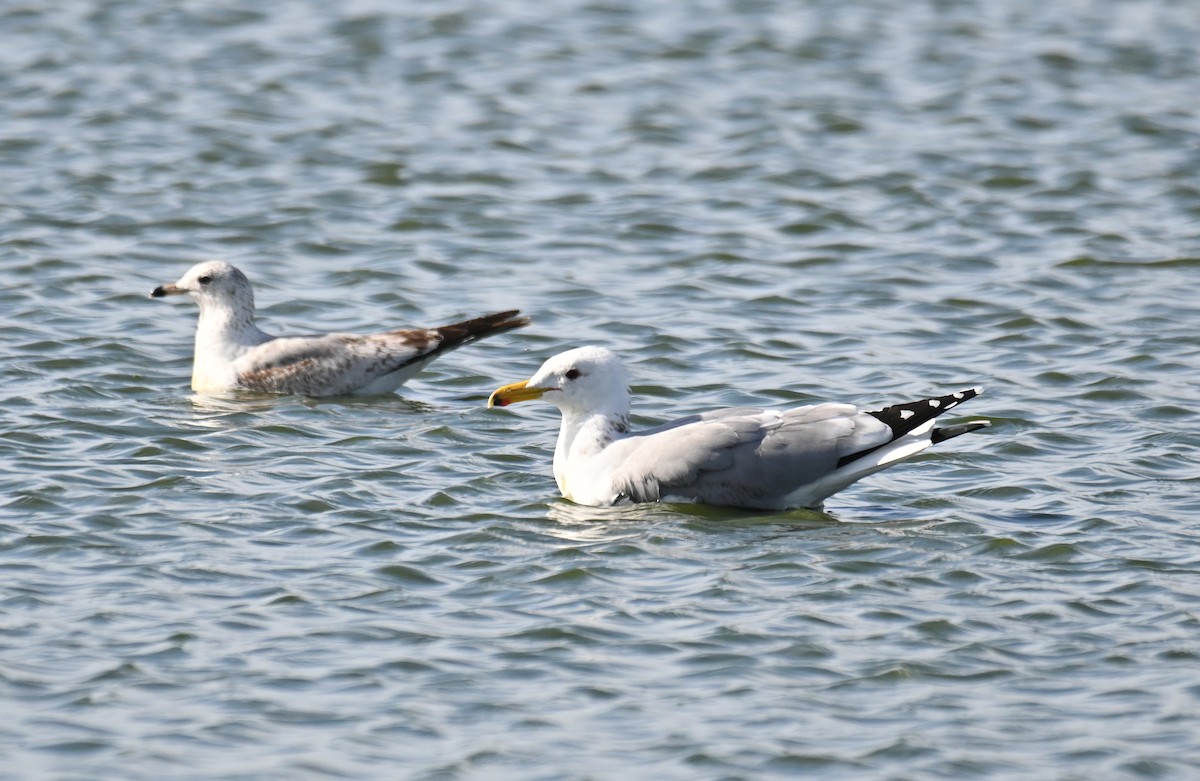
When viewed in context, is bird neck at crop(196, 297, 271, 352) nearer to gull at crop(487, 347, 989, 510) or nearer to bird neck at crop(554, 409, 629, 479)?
gull at crop(487, 347, 989, 510)

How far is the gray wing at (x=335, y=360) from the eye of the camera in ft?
37.2

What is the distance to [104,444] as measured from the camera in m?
10.1

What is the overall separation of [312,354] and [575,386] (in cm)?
234

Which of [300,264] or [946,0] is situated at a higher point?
[946,0]

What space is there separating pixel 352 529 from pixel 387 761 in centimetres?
247

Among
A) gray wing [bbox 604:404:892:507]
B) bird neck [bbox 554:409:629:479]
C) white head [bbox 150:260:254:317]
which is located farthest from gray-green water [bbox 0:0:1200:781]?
white head [bbox 150:260:254:317]

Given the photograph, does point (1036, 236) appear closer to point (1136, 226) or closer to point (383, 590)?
point (1136, 226)

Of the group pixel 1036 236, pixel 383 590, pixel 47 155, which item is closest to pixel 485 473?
pixel 383 590

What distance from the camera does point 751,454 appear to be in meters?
9.17

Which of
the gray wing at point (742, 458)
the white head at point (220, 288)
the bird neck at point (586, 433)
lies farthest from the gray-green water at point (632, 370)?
the white head at point (220, 288)

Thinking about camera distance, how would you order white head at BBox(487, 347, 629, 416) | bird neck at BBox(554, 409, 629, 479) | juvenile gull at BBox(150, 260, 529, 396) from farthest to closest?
1. juvenile gull at BBox(150, 260, 529, 396)
2. white head at BBox(487, 347, 629, 416)
3. bird neck at BBox(554, 409, 629, 479)

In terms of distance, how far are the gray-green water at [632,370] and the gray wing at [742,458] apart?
16 centimetres

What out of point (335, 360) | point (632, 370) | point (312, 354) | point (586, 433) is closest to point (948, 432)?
point (586, 433)

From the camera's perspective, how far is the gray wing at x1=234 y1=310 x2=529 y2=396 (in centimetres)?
1134
